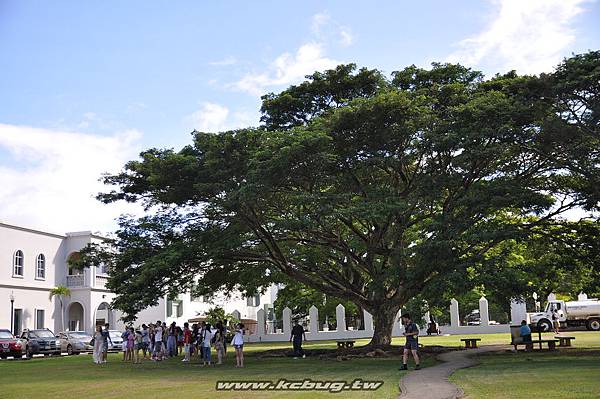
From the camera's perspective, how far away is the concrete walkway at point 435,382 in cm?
1257

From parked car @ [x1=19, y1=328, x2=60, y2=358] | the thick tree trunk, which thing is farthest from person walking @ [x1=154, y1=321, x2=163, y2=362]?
parked car @ [x1=19, y1=328, x2=60, y2=358]

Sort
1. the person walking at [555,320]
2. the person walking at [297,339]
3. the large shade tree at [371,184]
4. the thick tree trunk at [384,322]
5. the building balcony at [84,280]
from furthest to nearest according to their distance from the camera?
the building balcony at [84,280], the person walking at [555,320], the thick tree trunk at [384,322], the person walking at [297,339], the large shade tree at [371,184]

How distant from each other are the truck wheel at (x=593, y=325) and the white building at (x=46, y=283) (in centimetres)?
2231

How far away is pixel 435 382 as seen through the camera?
14.6 m

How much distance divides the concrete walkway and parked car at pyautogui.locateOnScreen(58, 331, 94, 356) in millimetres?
24640

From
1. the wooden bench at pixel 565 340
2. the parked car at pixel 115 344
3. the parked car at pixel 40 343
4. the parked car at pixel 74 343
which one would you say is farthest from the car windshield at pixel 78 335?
the wooden bench at pixel 565 340

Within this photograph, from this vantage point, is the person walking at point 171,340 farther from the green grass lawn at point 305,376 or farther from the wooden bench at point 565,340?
the wooden bench at point 565,340

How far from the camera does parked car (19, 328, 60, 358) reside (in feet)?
117

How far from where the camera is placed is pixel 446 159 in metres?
22.8

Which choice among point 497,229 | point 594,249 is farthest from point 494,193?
point 594,249

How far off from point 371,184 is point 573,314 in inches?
926

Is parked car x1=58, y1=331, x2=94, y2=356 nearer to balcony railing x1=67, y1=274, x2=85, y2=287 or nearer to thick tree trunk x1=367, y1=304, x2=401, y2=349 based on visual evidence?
balcony railing x1=67, y1=274, x2=85, y2=287

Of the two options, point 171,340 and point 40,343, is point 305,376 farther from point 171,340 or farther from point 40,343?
point 40,343

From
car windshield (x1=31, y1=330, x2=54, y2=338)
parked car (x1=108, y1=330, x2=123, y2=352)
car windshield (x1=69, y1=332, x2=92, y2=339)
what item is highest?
car windshield (x1=31, y1=330, x2=54, y2=338)
